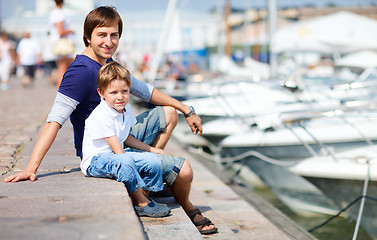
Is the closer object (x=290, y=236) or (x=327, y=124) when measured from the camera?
(x=290, y=236)

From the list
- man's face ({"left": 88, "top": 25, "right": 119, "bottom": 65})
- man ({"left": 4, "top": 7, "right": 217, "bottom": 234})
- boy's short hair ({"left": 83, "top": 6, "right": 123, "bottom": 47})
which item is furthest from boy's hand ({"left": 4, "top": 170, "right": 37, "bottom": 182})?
boy's short hair ({"left": 83, "top": 6, "right": 123, "bottom": 47})

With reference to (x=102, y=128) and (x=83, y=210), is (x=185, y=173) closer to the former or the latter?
(x=102, y=128)

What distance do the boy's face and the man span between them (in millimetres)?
269

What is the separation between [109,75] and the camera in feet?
10.9

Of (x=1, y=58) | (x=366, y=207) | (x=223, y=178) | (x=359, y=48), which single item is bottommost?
(x=1, y=58)

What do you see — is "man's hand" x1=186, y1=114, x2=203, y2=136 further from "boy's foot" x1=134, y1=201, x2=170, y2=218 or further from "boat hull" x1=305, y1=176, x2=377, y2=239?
"boat hull" x1=305, y1=176, x2=377, y2=239

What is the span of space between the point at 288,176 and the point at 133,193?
474 cm

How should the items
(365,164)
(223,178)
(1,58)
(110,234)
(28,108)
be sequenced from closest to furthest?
(110,234), (365,164), (223,178), (28,108), (1,58)

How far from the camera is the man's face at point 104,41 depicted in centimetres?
358

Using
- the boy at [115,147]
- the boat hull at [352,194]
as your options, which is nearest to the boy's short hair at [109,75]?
the boy at [115,147]

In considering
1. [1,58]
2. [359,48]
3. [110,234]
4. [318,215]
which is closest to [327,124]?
[318,215]

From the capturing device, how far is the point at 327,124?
277 inches

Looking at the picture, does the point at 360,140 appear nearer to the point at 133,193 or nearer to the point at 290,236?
the point at 290,236

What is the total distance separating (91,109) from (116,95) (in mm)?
398
